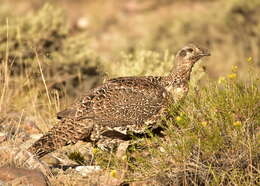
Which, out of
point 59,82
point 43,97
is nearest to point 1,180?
point 43,97

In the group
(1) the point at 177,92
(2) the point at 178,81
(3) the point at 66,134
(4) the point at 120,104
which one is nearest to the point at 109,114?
(4) the point at 120,104

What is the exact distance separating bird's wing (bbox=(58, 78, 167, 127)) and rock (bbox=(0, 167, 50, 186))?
3.19ft

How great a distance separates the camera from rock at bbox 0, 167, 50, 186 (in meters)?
4.81

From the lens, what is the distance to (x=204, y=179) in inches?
191

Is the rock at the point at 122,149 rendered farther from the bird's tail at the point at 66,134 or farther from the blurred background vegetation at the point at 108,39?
the blurred background vegetation at the point at 108,39

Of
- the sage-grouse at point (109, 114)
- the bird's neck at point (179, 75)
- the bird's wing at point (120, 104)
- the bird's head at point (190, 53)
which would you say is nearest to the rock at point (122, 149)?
the sage-grouse at point (109, 114)

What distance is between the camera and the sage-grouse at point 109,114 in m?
5.78

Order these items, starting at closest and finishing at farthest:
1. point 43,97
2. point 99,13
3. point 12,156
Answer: point 12,156, point 43,97, point 99,13

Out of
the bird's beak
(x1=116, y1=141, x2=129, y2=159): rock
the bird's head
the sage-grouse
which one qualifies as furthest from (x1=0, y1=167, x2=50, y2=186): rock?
the bird's beak

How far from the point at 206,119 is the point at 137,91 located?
1046 millimetres

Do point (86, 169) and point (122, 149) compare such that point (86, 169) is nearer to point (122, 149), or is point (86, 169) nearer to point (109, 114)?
point (122, 149)

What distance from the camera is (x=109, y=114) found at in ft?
19.0

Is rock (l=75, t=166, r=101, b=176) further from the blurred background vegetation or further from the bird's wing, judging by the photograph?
the blurred background vegetation

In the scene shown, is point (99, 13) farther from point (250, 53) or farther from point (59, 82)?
point (59, 82)
